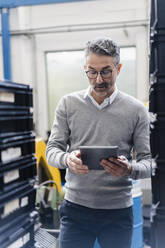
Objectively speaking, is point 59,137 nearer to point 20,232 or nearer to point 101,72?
point 101,72

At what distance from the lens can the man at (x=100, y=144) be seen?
113 centimetres

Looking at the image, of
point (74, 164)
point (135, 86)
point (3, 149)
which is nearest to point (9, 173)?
point (3, 149)

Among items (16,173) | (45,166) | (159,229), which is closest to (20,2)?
(45,166)

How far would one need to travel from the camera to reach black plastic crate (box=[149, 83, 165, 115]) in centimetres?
76

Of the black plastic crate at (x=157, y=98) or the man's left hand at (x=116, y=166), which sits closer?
the black plastic crate at (x=157, y=98)

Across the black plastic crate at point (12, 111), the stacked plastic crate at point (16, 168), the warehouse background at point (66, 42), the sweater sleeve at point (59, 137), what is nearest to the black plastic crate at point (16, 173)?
the stacked plastic crate at point (16, 168)

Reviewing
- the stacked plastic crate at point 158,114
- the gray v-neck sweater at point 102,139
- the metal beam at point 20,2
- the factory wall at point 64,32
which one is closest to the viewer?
the stacked plastic crate at point 158,114

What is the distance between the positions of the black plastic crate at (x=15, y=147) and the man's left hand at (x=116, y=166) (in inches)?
9.2

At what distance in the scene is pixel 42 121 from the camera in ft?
12.4

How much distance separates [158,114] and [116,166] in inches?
11.9

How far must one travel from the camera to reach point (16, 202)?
0.87m

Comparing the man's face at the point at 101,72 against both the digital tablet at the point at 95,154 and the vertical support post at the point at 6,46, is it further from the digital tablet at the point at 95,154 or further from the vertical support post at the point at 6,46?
the vertical support post at the point at 6,46

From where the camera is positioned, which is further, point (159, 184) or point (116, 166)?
point (116, 166)

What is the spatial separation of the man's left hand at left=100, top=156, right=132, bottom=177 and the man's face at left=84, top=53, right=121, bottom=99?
287 millimetres
